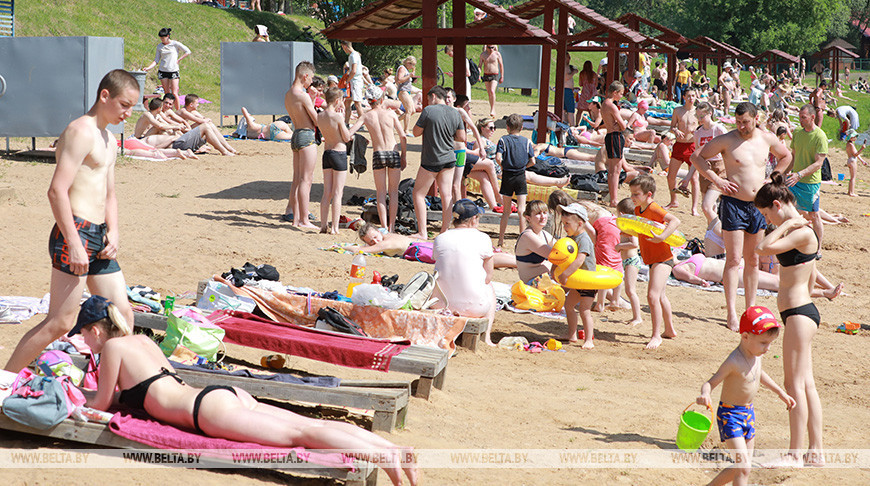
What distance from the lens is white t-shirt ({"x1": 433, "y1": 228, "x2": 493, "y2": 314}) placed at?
7.16 metres

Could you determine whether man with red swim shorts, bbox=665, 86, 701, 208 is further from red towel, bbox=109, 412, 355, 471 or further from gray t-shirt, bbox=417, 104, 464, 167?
red towel, bbox=109, 412, 355, 471

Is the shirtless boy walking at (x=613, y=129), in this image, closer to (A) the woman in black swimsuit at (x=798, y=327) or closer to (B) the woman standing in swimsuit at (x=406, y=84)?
(B) the woman standing in swimsuit at (x=406, y=84)

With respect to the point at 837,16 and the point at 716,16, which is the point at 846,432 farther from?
the point at 837,16

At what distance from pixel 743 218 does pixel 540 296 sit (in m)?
2.04

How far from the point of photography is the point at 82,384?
5230 millimetres

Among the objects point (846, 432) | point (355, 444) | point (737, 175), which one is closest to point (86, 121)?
point (355, 444)

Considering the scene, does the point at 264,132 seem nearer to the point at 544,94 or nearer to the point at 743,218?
the point at 544,94

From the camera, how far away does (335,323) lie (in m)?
6.77

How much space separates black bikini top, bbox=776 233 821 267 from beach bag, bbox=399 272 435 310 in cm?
282

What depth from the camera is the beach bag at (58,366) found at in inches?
204

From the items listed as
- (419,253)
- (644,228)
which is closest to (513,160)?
(419,253)

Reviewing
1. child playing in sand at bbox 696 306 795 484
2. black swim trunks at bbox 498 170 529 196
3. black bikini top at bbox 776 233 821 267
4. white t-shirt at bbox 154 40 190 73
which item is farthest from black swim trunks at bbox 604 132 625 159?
white t-shirt at bbox 154 40 190 73

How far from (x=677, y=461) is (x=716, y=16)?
70760 mm

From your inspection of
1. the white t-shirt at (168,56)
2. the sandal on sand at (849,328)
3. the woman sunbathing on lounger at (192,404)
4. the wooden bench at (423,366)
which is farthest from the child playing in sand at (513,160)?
the white t-shirt at (168,56)
